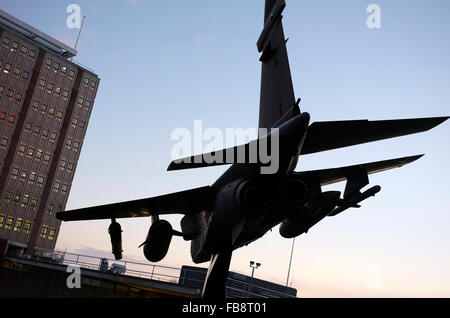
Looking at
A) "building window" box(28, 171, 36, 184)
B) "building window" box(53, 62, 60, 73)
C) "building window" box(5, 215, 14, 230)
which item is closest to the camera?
"building window" box(5, 215, 14, 230)

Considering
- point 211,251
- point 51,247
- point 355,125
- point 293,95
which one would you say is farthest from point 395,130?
point 51,247

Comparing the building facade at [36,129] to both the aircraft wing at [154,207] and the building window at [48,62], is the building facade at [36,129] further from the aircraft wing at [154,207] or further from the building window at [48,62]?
the aircraft wing at [154,207]

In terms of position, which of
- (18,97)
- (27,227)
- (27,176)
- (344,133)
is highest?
(18,97)

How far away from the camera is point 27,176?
6350 centimetres

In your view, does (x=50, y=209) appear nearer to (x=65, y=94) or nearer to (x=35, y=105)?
(x=35, y=105)

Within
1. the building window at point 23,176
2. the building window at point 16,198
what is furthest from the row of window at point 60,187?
the building window at point 16,198

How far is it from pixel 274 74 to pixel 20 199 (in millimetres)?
62365

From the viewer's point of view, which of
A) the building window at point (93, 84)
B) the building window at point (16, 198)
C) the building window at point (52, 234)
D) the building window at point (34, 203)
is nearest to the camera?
the building window at point (16, 198)

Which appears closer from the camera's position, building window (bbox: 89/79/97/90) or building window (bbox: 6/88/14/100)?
building window (bbox: 6/88/14/100)

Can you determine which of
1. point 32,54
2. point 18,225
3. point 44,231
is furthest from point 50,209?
point 32,54

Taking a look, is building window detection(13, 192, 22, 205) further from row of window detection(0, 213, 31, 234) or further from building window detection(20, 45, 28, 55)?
building window detection(20, 45, 28, 55)

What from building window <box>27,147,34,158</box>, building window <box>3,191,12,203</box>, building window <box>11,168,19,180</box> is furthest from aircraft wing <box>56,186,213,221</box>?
building window <box>27,147,34,158</box>

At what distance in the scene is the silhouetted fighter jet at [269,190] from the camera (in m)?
8.89

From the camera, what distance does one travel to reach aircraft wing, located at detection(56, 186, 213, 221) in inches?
453
